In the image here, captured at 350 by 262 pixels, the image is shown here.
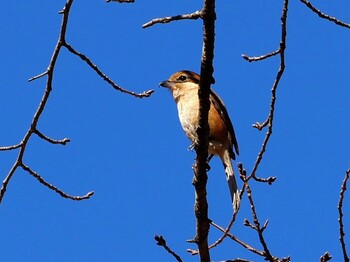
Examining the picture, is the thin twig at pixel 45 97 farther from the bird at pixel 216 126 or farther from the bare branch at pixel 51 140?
the bird at pixel 216 126

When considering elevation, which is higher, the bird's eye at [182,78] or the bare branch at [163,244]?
the bird's eye at [182,78]

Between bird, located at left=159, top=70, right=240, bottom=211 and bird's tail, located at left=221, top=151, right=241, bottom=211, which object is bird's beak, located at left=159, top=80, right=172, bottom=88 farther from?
bird's tail, located at left=221, top=151, right=241, bottom=211

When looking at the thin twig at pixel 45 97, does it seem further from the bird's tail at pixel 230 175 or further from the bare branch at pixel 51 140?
the bird's tail at pixel 230 175

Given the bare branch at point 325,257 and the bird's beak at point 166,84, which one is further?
the bird's beak at point 166,84

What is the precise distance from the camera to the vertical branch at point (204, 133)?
13.2ft

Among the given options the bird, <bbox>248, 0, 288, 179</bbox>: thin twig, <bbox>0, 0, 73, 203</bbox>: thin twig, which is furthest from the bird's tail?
<bbox>0, 0, 73, 203</bbox>: thin twig

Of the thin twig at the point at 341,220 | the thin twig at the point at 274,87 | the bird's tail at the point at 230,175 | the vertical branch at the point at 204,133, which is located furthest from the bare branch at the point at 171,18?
the bird's tail at the point at 230,175

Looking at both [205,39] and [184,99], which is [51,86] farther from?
[184,99]

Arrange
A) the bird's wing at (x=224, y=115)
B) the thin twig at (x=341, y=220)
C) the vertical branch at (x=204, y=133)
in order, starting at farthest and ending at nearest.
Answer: the bird's wing at (x=224, y=115) → the vertical branch at (x=204, y=133) → the thin twig at (x=341, y=220)

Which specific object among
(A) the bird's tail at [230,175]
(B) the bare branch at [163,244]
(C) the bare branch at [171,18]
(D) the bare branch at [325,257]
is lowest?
(D) the bare branch at [325,257]

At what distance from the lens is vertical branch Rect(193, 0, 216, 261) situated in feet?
13.2

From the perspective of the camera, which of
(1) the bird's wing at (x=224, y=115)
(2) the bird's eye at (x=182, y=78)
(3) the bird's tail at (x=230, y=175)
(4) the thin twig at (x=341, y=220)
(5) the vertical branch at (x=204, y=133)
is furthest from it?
(2) the bird's eye at (x=182, y=78)

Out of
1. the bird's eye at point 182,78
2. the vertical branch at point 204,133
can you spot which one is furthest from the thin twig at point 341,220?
the bird's eye at point 182,78

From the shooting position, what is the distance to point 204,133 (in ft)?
14.8
